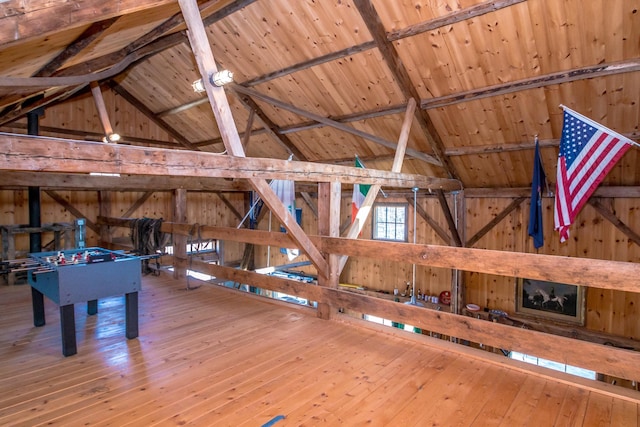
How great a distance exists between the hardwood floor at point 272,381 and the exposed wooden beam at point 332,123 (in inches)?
156

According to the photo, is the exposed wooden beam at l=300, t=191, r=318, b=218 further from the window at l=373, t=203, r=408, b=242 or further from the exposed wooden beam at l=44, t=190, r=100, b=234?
the exposed wooden beam at l=44, t=190, r=100, b=234

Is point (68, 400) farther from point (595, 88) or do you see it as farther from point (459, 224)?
point (459, 224)

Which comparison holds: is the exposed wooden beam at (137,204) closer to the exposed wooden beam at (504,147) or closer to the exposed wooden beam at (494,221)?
the exposed wooden beam at (504,147)

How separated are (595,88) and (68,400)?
21.5 ft

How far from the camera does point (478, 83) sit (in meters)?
5.29

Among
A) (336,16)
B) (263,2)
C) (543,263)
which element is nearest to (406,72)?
(336,16)

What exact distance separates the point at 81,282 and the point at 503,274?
3.65 metres

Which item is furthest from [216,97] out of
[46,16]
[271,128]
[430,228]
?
[430,228]

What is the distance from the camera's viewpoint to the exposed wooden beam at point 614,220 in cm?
625

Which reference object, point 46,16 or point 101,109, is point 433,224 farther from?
point 46,16

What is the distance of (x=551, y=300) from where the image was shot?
739 cm

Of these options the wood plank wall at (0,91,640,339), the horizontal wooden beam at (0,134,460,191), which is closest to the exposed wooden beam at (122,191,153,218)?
the wood plank wall at (0,91,640,339)

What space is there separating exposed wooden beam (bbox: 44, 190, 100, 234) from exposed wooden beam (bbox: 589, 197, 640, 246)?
10907 mm

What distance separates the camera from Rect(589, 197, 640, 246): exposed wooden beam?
20.5 ft
